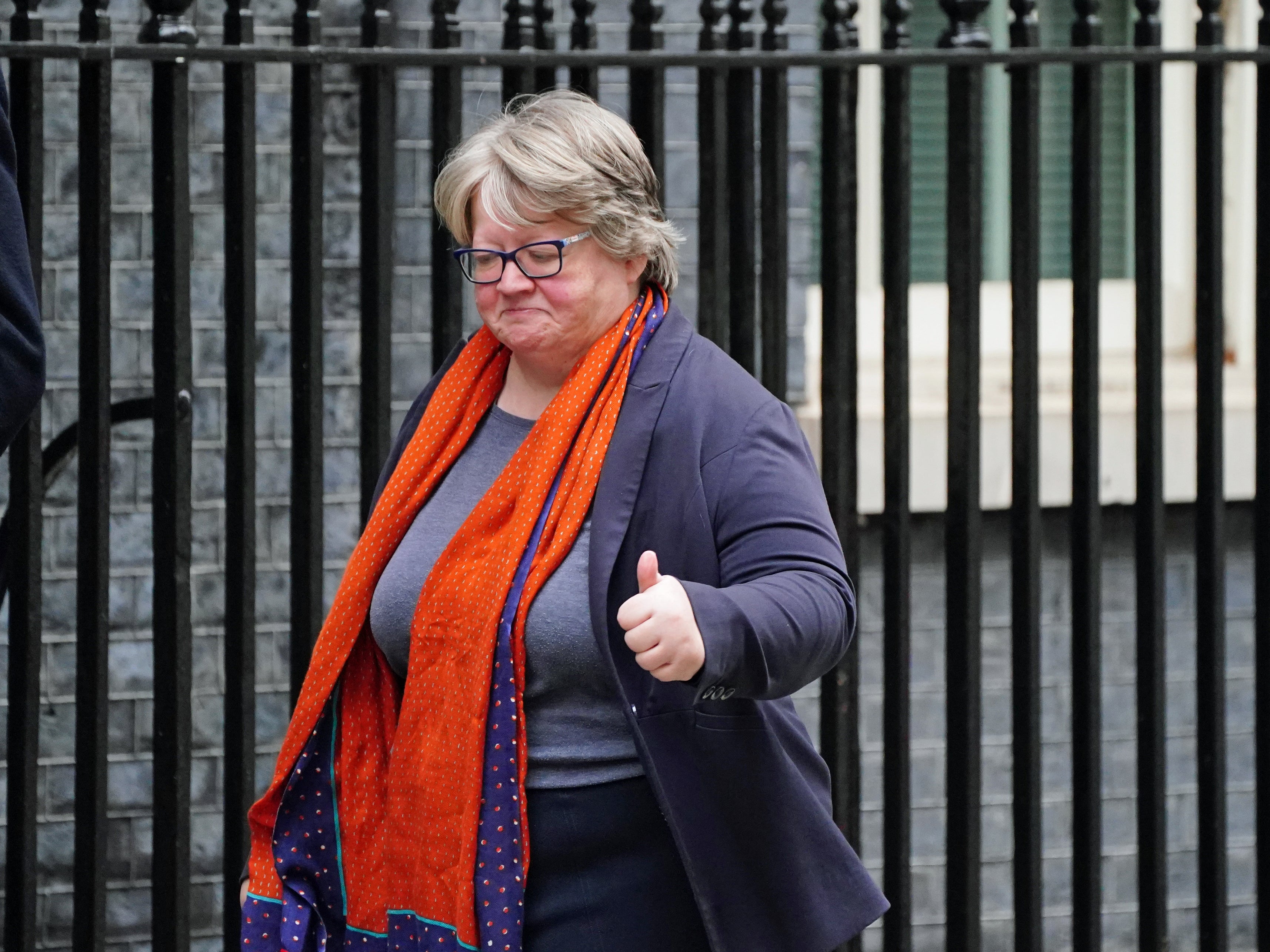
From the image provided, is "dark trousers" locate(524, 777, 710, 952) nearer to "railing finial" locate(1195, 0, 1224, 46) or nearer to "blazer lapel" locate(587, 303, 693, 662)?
"blazer lapel" locate(587, 303, 693, 662)

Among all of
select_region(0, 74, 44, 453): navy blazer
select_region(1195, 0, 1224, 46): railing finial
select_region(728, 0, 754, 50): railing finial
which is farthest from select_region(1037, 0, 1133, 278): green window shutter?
select_region(0, 74, 44, 453): navy blazer

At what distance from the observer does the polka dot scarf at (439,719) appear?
2.15 m

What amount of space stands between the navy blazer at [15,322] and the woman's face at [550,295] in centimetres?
56

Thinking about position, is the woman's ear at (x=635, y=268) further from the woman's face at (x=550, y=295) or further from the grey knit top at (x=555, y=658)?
the grey knit top at (x=555, y=658)

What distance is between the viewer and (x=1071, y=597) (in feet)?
10.2

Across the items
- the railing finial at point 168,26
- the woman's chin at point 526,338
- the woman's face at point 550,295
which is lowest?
the woman's chin at point 526,338

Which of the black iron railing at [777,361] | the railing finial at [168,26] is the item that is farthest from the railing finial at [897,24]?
the railing finial at [168,26]

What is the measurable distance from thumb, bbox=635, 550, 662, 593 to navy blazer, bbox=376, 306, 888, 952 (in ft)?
0.48

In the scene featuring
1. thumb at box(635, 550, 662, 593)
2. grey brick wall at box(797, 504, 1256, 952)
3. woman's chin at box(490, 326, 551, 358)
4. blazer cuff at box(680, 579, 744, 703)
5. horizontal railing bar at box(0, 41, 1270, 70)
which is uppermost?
horizontal railing bar at box(0, 41, 1270, 70)

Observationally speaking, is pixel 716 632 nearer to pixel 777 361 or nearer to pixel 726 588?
pixel 726 588

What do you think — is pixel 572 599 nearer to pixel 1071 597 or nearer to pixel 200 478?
pixel 1071 597

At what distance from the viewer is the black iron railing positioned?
2.81 metres

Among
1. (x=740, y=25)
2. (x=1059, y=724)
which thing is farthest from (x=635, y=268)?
(x=1059, y=724)

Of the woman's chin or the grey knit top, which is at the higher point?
the woman's chin
